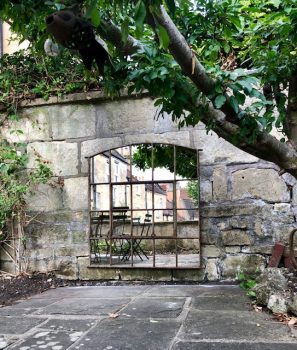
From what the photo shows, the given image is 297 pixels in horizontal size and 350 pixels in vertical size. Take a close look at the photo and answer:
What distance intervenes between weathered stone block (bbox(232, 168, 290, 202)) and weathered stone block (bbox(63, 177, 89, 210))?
1820 millimetres

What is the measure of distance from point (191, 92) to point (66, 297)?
249cm

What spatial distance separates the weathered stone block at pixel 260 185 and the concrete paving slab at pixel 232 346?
2.35 meters

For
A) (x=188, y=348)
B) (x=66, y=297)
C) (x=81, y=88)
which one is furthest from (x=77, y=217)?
(x=188, y=348)

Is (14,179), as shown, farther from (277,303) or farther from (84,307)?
(277,303)

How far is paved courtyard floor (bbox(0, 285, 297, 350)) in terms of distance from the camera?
8.17 feet

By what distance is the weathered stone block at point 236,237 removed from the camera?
15.1 ft

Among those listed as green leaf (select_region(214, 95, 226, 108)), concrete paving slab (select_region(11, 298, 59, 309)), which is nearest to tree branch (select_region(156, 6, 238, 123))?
green leaf (select_region(214, 95, 226, 108))

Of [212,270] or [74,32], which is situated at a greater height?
[74,32]

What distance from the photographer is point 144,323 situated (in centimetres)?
294

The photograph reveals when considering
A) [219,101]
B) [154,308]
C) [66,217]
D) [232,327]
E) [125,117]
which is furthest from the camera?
[66,217]

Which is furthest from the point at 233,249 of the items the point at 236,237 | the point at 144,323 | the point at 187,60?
the point at 187,60

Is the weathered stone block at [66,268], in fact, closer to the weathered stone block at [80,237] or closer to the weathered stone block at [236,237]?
the weathered stone block at [80,237]

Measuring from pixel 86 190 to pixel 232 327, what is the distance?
2.86m

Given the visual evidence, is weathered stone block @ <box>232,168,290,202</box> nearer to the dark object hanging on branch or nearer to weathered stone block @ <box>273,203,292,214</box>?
weathered stone block @ <box>273,203,292,214</box>
